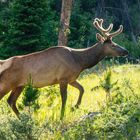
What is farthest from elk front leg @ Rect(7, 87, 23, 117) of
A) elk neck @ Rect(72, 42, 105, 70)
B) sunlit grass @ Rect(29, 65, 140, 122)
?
elk neck @ Rect(72, 42, 105, 70)

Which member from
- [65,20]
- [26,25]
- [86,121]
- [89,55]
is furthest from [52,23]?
[86,121]

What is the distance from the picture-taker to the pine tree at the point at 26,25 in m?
22.0

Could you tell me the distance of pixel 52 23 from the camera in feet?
84.9

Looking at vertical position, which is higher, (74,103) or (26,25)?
(26,25)

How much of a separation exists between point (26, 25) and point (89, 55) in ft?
34.6

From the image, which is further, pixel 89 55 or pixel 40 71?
pixel 89 55

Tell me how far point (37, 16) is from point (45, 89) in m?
9.24

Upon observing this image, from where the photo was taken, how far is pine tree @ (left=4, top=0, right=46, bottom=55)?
21969 millimetres

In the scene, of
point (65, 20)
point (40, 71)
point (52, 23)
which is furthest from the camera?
point (52, 23)

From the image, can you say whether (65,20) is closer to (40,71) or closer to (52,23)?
(52,23)

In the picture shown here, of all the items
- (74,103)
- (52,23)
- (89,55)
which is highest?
(52,23)

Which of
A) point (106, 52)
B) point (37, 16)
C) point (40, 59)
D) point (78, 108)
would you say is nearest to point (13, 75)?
point (40, 59)

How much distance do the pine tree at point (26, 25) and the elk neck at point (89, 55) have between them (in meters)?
10.1

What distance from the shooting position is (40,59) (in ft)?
37.1
